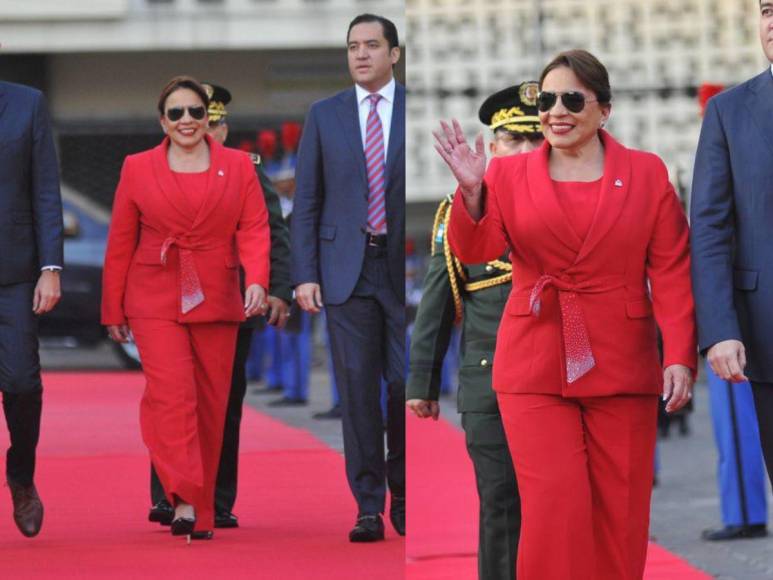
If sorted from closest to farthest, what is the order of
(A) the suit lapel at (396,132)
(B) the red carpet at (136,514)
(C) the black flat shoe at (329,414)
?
(B) the red carpet at (136,514) → (A) the suit lapel at (396,132) → (C) the black flat shoe at (329,414)

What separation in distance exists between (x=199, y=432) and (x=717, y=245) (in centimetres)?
271

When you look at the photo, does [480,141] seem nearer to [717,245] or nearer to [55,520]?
[717,245]

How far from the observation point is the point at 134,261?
23.8 ft

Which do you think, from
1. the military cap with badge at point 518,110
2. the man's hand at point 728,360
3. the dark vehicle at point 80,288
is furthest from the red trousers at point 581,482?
the dark vehicle at point 80,288

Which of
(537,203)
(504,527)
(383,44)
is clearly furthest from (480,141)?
(383,44)

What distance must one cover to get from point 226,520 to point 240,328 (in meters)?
0.84

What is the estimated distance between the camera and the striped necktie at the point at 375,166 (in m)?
7.00

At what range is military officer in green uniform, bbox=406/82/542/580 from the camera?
5746 millimetres

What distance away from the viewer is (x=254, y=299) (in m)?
7.25

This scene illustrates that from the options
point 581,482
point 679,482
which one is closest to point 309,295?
point 581,482

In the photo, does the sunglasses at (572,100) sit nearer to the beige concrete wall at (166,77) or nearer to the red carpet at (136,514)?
the red carpet at (136,514)

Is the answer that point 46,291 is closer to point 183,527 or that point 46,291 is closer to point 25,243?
point 25,243

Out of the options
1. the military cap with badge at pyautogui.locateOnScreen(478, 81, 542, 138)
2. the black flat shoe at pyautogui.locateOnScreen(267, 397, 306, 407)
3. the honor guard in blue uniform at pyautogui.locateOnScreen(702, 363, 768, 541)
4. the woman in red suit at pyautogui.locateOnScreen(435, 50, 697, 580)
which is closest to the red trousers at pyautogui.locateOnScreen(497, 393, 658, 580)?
the woman in red suit at pyautogui.locateOnScreen(435, 50, 697, 580)

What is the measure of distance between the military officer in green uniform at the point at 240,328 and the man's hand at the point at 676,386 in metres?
2.60
